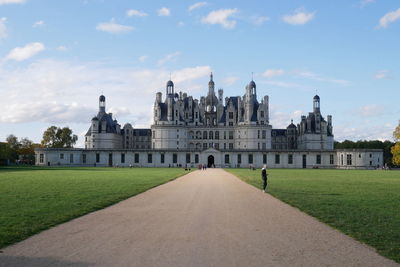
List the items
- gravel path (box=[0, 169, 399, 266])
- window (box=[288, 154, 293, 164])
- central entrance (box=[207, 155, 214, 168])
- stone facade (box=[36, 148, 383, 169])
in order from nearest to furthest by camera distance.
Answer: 1. gravel path (box=[0, 169, 399, 266])
2. stone facade (box=[36, 148, 383, 169])
3. window (box=[288, 154, 293, 164])
4. central entrance (box=[207, 155, 214, 168])

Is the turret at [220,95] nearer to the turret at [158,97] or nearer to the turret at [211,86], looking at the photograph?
the turret at [211,86]

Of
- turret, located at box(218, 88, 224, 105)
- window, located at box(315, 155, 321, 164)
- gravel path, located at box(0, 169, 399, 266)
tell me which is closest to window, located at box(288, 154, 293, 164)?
window, located at box(315, 155, 321, 164)

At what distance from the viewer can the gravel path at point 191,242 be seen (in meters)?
9.19

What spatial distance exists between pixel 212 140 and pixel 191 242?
102 metres

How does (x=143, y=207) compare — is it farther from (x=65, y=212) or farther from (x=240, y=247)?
(x=240, y=247)

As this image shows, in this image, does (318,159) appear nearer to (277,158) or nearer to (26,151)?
(277,158)

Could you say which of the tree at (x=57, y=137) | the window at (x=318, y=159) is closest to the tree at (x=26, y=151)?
the tree at (x=57, y=137)

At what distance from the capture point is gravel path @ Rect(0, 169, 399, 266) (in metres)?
9.19

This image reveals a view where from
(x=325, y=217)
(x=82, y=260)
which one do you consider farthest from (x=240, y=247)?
(x=325, y=217)

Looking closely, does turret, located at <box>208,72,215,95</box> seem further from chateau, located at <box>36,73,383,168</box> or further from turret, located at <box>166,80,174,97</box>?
turret, located at <box>166,80,174,97</box>

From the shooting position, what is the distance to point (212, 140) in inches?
4461

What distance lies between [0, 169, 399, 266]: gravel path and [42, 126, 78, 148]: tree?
112 m

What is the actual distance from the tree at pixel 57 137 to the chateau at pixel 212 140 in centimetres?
553

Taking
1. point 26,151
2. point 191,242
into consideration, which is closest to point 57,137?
point 26,151
